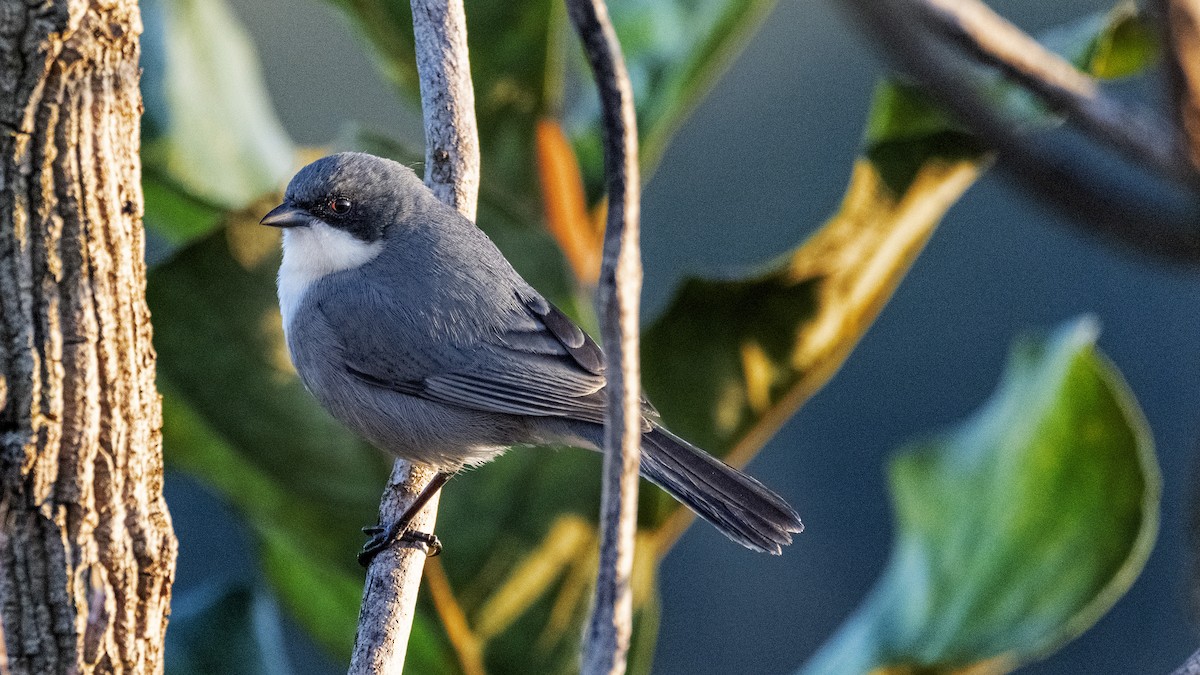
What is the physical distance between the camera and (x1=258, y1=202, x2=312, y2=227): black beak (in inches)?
75.8

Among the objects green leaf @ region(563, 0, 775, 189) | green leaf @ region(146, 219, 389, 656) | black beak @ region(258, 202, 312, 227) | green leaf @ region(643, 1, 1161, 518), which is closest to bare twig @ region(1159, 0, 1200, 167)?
green leaf @ region(643, 1, 1161, 518)

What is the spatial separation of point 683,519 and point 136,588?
4.08 ft

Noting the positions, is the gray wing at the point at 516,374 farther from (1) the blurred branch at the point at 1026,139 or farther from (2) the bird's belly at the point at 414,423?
(1) the blurred branch at the point at 1026,139

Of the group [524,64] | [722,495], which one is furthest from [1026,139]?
[524,64]

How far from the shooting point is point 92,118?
125 cm

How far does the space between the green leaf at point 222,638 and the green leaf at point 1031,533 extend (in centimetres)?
116

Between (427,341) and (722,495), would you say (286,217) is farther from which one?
(722,495)

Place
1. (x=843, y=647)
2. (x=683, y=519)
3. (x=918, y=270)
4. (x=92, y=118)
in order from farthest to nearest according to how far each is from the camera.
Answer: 1. (x=918, y=270)
2. (x=843, y=647)
3. (x=683, y=519)
4. (x=92, y=118)

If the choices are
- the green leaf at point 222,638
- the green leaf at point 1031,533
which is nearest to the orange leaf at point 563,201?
the green leaf at point 1031,533

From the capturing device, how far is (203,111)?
2658 millimetres

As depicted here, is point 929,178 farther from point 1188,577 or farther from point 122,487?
point 122,487

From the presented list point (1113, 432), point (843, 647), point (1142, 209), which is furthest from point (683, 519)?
point (1142, 209)

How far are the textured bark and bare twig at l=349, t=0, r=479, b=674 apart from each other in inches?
16.1

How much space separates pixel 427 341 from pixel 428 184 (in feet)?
1.11
